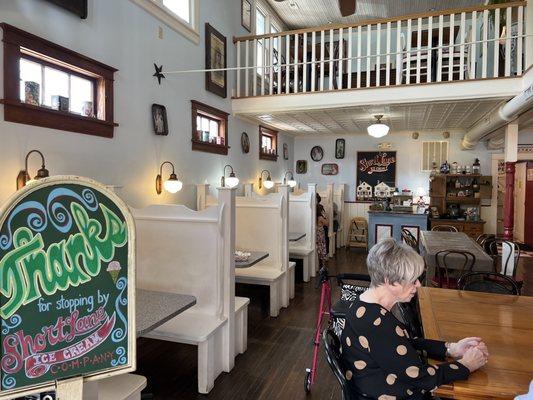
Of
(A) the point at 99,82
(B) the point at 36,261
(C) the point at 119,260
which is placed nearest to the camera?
(B) the point at 36,261

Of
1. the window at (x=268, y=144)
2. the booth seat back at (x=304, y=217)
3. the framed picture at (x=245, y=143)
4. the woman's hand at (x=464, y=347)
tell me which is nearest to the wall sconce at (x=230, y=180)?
the framed picture at (x=245, y=143)

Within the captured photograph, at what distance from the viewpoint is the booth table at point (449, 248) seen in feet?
12.9

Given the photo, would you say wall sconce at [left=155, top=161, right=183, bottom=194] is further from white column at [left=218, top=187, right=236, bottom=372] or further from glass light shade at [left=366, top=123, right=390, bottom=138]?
glass light shade at [left=366, top=123, right=390, bottom=138]

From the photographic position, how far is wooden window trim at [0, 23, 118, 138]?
9.64 feet

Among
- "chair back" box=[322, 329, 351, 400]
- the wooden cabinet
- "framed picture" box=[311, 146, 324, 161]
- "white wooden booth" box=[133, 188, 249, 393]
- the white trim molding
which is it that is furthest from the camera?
"framed picture" box=[311, 146, 324, 161]

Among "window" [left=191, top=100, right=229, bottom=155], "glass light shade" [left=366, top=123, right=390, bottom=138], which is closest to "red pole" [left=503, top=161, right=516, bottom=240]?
"glass light shade" [left=366, top=123, right=390, bottom=138]

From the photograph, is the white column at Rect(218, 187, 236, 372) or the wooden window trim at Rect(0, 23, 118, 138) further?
the white column at Rect(218, 187, 236, 372)

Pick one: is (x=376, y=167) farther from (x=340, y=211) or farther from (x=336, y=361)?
(x=336, y=361)

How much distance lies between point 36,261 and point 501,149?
983 cm

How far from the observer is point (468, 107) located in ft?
19.3

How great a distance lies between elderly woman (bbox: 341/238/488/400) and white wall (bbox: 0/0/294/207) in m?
2.78

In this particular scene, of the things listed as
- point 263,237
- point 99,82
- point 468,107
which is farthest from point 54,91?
point 468,107

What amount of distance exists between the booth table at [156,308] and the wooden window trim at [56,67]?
5.75ft

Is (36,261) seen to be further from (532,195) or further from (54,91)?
(532,195)
